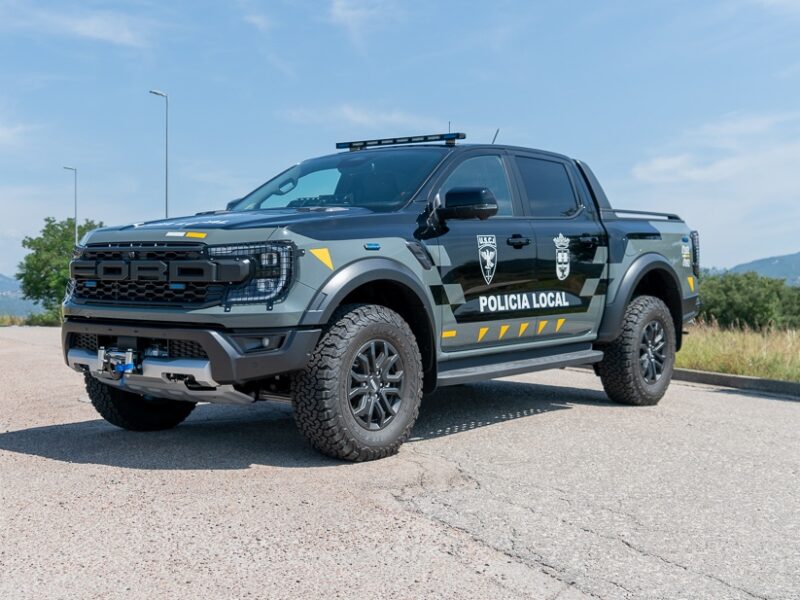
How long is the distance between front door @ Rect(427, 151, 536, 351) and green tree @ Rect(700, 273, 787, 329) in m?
25.3

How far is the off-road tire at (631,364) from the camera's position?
7.63 meters

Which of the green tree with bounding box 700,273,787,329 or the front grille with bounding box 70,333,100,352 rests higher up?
the green tree with bounding box 700,273,787,329

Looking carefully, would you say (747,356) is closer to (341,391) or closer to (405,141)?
(405,141)

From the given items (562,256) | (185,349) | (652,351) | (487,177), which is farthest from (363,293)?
(652,351)

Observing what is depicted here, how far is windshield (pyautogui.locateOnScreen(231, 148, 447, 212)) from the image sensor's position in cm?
611

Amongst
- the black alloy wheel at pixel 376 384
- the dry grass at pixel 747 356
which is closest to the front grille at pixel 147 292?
the black alloy wheel at pixel 376 384

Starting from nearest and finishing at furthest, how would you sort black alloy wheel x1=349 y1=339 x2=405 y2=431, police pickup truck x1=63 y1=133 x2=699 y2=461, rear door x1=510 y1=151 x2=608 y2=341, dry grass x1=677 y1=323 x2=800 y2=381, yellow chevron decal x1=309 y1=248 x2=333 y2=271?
police pickup truck x1=63 y1=133 x2=699 y2=461 < yellow chevron decal x1=309 y1=248 x2=333 y2=271 < black alloy wheel x1=349 y1=339 x2=405 y2=431 < rear door x1=510 y1=151 x2=608 y2=341 < dry grass x1=677 y1=323 x2=800 y2=381

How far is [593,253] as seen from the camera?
24.0 ft

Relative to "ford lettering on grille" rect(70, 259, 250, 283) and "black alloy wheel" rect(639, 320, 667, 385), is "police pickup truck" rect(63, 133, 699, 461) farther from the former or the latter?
"black alloy wheel" rect(639, 320, 667, 385)

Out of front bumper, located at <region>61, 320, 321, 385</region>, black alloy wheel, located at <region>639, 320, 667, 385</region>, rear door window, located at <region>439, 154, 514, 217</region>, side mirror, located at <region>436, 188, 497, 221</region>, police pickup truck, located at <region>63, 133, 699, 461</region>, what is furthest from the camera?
black alloy wheel, located at <region>639, 320, 667, 385</region>

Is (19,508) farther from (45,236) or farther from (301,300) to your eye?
(45,236)

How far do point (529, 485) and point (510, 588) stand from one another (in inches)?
60.5

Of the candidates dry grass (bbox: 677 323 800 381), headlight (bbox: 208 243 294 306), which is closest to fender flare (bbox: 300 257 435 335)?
headlight (bbox: 208 243 294 306)

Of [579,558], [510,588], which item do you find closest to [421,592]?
[510,588]
